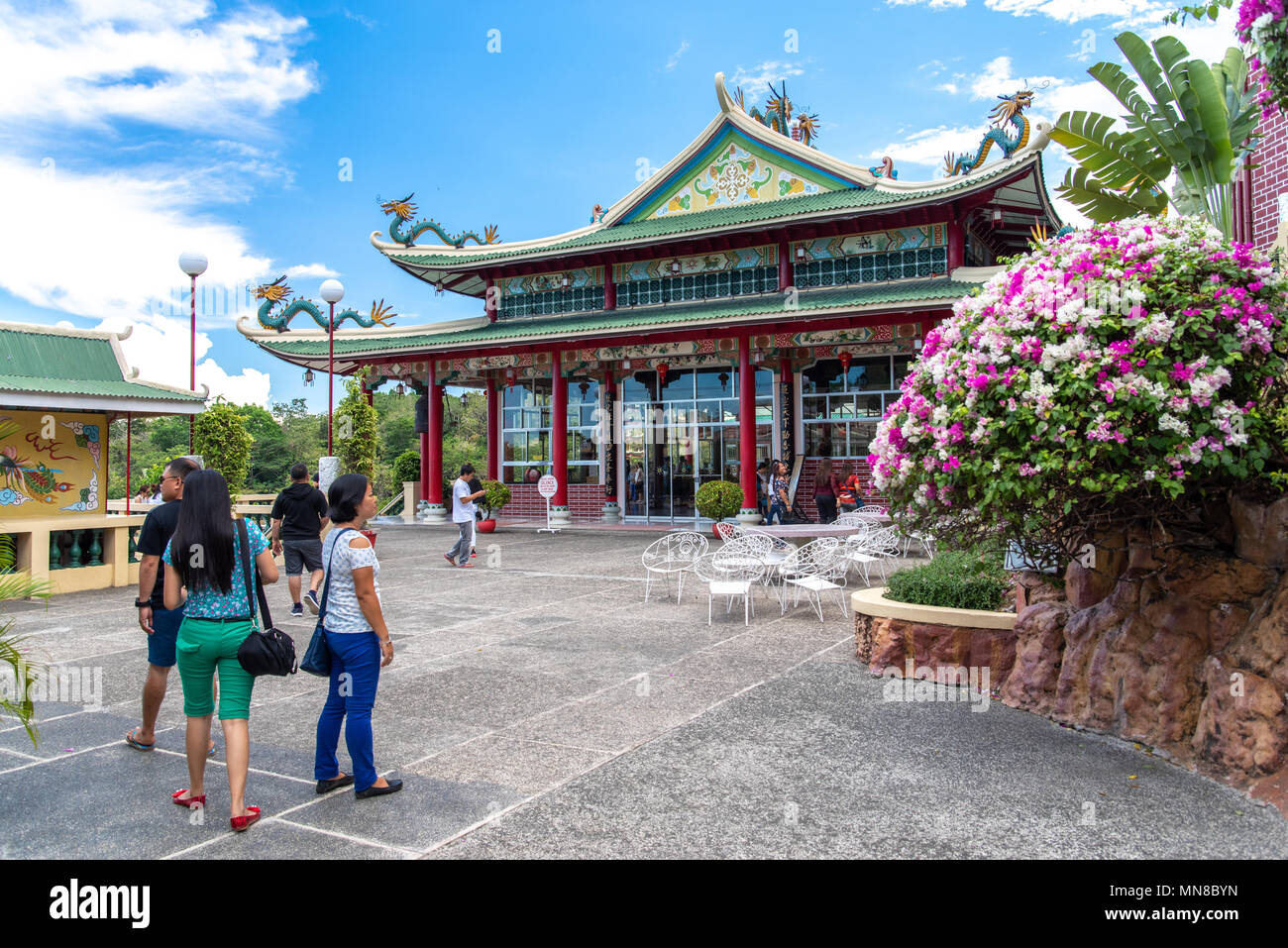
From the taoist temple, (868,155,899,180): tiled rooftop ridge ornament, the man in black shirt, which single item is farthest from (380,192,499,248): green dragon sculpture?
the man in black shirt

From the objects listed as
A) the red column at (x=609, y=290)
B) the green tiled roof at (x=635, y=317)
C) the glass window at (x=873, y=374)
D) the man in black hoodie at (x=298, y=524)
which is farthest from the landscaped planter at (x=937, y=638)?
the red column at (x=609, y=290)

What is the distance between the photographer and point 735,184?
22.2 m

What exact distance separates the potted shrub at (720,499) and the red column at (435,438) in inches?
360

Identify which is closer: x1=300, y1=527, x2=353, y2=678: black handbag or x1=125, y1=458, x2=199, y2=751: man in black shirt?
x1=300, y1=527, x2=353, y2=678: black handbag

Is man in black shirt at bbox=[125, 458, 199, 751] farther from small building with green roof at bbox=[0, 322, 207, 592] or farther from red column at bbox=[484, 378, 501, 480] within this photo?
Answer: red column at bbox=[484, 378, 501, 480]

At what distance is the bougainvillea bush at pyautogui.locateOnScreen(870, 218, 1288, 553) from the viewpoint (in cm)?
451

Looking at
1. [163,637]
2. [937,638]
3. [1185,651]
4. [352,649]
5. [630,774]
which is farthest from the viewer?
[937,638]

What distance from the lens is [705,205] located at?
2253cm

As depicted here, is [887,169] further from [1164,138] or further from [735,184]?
[1164,138]

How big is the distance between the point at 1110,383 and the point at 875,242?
16.8m

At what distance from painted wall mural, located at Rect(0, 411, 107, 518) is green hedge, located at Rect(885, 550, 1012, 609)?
11.6 m

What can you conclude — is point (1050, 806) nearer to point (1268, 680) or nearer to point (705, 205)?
point (1268, 680)

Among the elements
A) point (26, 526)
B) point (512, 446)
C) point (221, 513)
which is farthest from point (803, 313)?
point (221, 513)

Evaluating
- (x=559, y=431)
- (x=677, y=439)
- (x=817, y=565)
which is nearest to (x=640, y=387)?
(x=677, y=439)
